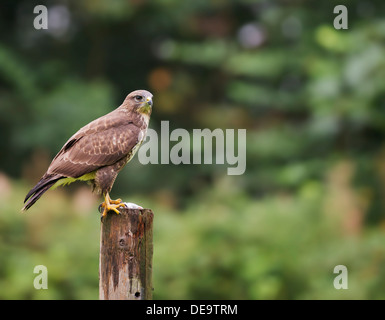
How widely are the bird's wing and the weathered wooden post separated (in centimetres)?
61

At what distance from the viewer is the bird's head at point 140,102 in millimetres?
5497

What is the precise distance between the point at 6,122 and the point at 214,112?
4278 mm

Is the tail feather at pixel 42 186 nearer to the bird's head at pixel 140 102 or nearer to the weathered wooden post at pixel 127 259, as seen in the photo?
the weathered wooden post at pixel 127 259

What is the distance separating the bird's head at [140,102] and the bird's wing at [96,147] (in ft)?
0.59

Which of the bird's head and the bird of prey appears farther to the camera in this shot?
the bird's head

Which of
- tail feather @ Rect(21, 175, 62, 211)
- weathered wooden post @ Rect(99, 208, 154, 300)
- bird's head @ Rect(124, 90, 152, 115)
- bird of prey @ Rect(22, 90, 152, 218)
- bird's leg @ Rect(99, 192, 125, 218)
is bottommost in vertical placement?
weathered wooden post @ Rect(99, 208, 154, 300)

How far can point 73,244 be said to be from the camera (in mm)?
8867

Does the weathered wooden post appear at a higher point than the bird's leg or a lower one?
lower

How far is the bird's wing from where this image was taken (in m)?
5.12

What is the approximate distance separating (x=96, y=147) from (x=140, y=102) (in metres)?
0.54

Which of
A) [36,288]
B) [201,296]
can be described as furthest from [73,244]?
[201,296]
